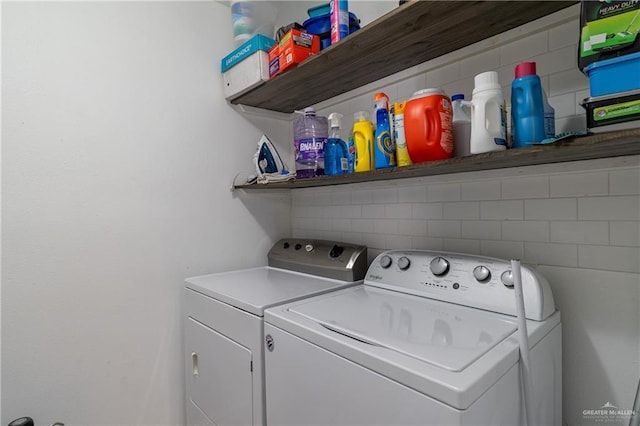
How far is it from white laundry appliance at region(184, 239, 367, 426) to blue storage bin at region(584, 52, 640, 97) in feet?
3.30

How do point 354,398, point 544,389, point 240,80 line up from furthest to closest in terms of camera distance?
point 240,80 → point 544,389 → point 354,398

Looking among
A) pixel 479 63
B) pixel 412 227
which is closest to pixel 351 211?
pixel 412 227

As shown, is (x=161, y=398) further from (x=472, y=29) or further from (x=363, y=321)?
(x=472, y=29)

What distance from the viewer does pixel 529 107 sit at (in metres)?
0.88

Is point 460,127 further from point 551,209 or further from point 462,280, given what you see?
point 462,280

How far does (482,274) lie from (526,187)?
344 mm

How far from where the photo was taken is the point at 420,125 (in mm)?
1038

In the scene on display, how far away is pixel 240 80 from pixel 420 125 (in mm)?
1091

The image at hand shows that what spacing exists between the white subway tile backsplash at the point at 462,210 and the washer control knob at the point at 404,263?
0.82 ft

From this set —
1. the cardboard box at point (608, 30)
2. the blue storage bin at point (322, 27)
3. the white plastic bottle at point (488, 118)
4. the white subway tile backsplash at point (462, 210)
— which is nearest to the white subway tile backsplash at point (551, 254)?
the white subway tile backsplash at point (462, 210)

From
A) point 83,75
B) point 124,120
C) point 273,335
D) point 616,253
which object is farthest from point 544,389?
point 83,75

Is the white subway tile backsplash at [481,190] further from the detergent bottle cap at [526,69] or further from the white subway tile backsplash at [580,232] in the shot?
the detergent bottle cap at [526,69]

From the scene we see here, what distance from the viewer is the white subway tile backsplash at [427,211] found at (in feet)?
4.52

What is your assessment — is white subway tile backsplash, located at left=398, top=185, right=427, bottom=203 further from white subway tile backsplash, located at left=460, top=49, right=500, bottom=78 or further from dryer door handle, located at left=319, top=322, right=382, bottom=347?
dryer door handle, located at left=319, top=322, right=382, bottom=347
